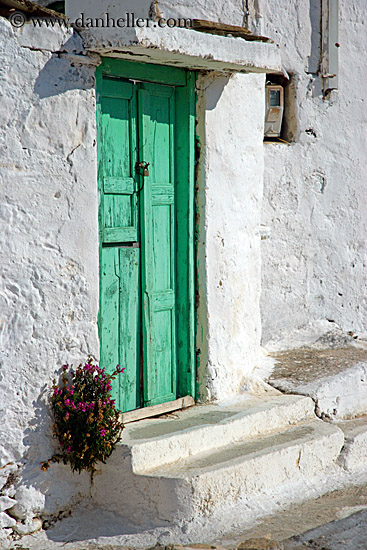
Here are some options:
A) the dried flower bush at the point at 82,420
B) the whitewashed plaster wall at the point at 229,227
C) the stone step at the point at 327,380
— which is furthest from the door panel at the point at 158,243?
the stone step at the point at 327,380

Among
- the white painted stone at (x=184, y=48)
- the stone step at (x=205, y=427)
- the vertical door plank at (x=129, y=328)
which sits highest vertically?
the white painted stone at (x=184, y=48)

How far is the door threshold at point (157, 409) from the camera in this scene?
14.9 ft

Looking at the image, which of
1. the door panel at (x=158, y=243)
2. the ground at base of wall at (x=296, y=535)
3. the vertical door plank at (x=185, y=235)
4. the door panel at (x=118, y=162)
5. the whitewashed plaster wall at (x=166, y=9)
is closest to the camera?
the ground at base of wall at (x=296, y=535)

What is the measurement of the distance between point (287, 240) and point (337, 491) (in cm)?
238

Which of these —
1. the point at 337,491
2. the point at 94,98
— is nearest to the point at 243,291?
the point at 337,491

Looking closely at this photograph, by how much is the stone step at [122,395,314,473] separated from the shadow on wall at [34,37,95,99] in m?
1.99

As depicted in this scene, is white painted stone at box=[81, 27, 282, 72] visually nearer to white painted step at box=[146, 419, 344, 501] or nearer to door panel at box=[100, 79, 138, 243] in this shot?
door panel at box=[100, 79, 138, 243]

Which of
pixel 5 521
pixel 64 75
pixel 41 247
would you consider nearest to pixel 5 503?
pixel 5 521

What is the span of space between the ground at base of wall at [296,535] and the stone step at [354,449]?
1.72 feet

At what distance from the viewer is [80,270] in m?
4.16

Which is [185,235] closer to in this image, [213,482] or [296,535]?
[213,482]

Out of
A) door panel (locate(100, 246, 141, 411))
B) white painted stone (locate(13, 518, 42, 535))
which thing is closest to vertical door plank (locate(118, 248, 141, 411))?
door panel (locate(100, 246, 141, 411))

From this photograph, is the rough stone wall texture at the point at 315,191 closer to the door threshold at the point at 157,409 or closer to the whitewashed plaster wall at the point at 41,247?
the door threshold at the point at 157,409

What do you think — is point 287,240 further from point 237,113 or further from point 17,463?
point 17,463
